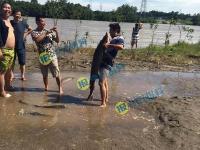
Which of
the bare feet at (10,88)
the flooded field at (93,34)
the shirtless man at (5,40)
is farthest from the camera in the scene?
the flooded field at (93,34)

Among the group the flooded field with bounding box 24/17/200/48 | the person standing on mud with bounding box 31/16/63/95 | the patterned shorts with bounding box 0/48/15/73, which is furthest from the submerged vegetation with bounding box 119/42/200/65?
the patterned shorts with bounding box 0/48/15/73

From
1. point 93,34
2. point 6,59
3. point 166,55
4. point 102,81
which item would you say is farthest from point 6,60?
point 93,34

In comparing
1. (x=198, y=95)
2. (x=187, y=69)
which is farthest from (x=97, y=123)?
(x=187, y=69)

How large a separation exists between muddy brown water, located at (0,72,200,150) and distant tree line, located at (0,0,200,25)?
17.2ft

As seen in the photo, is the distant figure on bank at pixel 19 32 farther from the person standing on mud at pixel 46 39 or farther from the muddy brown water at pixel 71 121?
the muddy brown water at pixel 71 121

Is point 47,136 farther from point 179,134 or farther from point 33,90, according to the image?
point 33,90

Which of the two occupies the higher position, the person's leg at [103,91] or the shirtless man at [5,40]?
the shirtless man at [5,40]

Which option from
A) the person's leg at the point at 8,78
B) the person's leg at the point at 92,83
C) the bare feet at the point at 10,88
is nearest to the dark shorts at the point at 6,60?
the person's leg at the point at 8,78

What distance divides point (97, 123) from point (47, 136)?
1.16m

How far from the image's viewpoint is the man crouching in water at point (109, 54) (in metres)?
7.49

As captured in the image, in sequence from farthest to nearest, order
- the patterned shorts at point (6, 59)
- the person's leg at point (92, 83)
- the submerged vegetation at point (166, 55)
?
the submerged vegetation at point (166, 55), the person's leg at point (92, 83), the patterned shorts at point (6, 59)

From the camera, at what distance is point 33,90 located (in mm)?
8758

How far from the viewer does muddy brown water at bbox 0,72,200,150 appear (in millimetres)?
5664

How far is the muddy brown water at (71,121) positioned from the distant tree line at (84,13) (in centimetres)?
524
